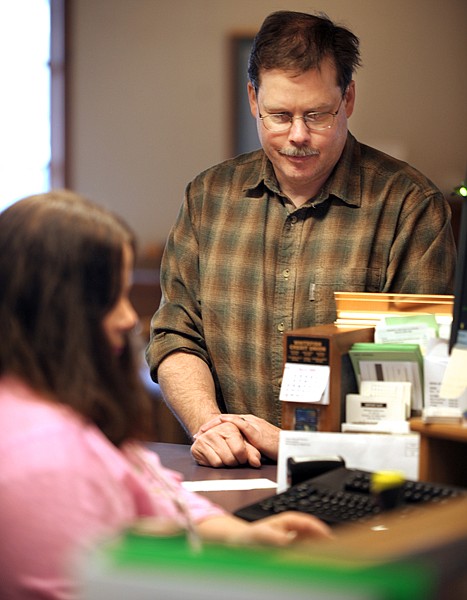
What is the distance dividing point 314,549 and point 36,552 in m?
0.51

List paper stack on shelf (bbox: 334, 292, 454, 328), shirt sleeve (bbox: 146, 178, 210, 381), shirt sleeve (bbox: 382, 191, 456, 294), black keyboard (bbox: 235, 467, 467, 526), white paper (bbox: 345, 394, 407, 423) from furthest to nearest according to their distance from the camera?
shirt sleeve (bbox: 146, 178, 210, 381) → shirt sleeve (bbox: 382, 191, 456, 294) → paper stack on shelf (bbox: 334, 292, 454, 328) → white paper (bbox: 345, 394, 407, 423) → black keyboard (bbox: 235, 467, 467, 526)

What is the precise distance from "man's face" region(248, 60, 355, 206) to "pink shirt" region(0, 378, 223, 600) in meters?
1.41

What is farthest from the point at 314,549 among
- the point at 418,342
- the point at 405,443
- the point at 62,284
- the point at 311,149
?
the point at 311,149

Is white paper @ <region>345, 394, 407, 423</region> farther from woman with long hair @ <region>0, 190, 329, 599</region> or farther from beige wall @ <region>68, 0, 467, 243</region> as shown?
beige wall @ <region>68, 0, 467, 243</region>

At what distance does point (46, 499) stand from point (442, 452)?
93cm

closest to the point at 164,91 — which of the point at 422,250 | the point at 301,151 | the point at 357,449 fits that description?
the point at 301,151

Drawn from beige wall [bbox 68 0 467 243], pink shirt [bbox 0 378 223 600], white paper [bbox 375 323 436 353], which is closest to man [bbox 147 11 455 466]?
white paper [bbox 375 323 436 353]

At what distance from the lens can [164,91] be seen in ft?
24.3

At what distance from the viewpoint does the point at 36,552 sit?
125cm

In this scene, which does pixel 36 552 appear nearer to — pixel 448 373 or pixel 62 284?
pixel 62 284

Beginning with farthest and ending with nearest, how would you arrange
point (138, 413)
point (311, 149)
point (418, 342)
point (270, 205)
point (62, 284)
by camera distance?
point (270, 205)
point (311, 149)
point (418, 342)
point (138, 413)
point (62, 284)

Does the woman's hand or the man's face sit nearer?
the woman's hand

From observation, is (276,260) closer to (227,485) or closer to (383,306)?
(383,306)

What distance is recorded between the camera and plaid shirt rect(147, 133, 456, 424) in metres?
2.60
